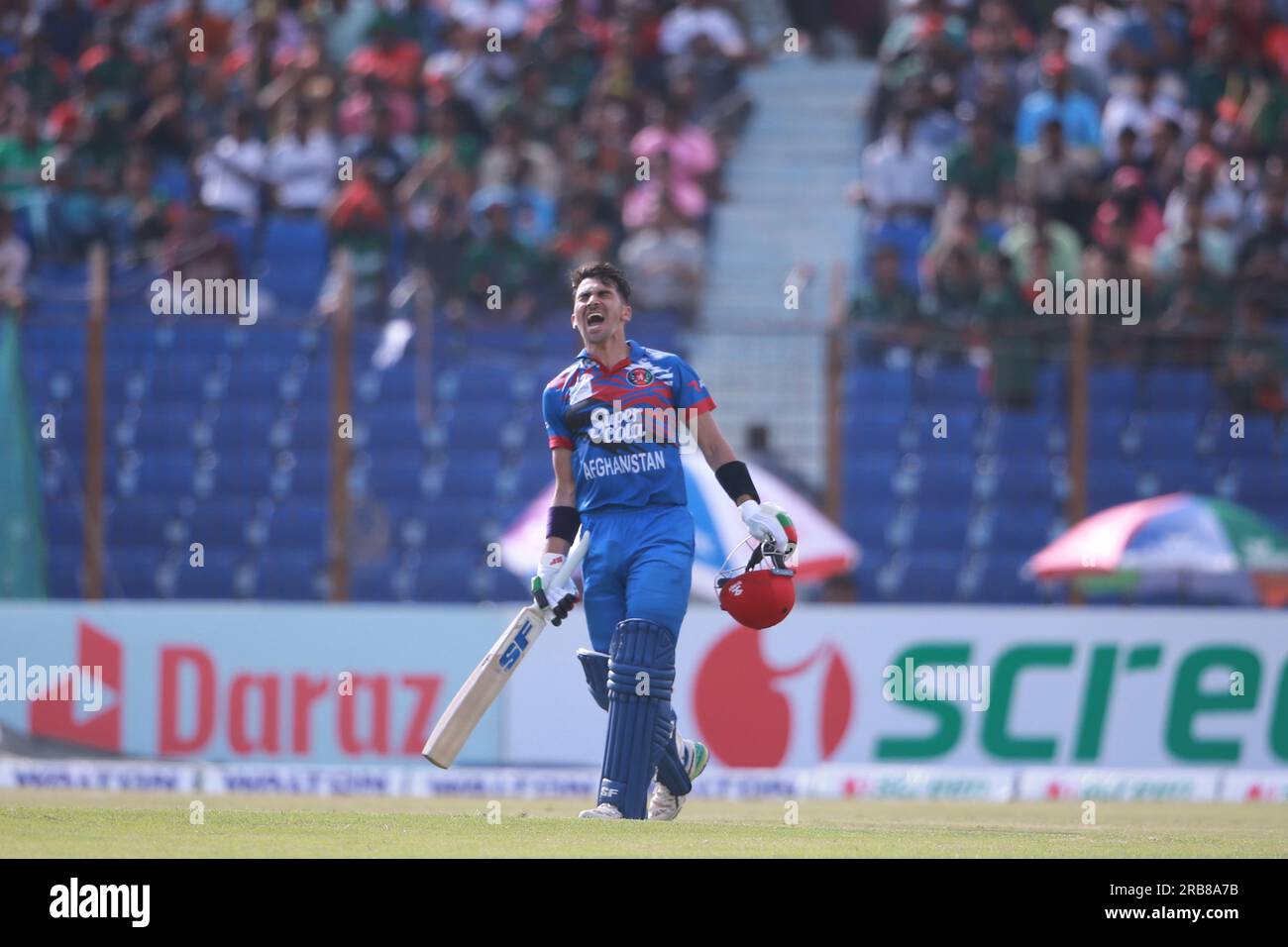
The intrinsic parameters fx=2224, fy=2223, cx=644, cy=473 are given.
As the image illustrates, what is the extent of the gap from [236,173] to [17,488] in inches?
189

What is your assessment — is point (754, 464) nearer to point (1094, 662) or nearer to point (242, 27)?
point (1094, 662)

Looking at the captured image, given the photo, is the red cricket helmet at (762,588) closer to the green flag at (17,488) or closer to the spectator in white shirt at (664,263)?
the green flag at (17,488)

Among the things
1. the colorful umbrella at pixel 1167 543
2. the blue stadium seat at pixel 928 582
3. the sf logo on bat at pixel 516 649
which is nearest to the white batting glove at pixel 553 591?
the sf logo on bat at pixel 516 649

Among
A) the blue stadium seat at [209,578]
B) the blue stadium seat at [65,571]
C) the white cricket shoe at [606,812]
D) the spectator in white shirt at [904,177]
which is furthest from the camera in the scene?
the spectator in white shirt at [904,177]

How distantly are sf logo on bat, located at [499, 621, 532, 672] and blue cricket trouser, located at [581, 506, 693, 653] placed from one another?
311mm

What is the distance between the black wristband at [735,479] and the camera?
34.4 feet

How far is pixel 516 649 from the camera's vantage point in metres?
10.5

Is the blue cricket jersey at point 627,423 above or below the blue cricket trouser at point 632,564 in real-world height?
above

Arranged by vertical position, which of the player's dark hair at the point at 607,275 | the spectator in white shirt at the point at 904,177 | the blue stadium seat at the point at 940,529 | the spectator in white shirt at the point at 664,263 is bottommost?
the blue stadium seat at the point at 940,529

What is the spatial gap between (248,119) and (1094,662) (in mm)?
9753

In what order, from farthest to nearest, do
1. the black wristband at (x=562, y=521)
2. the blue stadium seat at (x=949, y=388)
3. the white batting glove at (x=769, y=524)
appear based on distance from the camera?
the blue stadium seat at (x=949, y=388), the black wristband at (x=562, y=521), the white batting glove at (x=769, y=524)

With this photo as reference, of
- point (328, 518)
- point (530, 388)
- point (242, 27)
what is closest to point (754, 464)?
point (530, 388)

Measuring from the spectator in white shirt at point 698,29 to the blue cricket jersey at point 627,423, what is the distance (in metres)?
12.6

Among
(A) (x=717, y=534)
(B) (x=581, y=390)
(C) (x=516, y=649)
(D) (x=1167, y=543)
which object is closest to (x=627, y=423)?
(B) (x=581, y=390)
